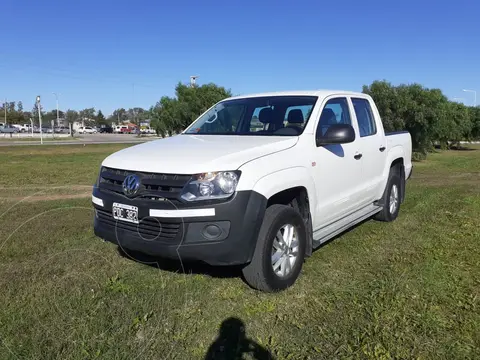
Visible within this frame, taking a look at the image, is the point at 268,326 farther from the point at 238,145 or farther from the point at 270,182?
the point at 238,145

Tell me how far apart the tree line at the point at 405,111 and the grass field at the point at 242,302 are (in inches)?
454

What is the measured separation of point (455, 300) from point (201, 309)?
7.17 ft

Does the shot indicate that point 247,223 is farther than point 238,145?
No

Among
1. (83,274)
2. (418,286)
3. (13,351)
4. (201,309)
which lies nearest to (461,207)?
(418,286)

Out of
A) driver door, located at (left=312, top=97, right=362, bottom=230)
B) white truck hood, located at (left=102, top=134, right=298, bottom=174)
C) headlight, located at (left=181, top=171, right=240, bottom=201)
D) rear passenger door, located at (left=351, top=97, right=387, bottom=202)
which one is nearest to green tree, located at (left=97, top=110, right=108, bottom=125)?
rear passenger door, located at (left=351, top=97, right=387, bottom=202)

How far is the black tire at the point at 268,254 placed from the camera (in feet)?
11.6

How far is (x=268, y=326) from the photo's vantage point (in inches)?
128

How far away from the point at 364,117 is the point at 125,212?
142 inches

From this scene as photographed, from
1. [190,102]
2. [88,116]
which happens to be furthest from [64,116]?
[190,102]

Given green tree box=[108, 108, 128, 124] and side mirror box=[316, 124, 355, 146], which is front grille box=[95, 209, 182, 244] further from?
green tree box=[108, 108, 128, 124]

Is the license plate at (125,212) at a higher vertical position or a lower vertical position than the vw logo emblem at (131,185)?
lower

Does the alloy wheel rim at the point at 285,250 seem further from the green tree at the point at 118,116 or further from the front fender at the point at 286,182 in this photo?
the green tree at the point at 118,116

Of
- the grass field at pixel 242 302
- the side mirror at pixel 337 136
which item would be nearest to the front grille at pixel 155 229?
the grass field at pixel 242 302

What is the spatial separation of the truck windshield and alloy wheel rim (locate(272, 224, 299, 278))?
3.42 feet
